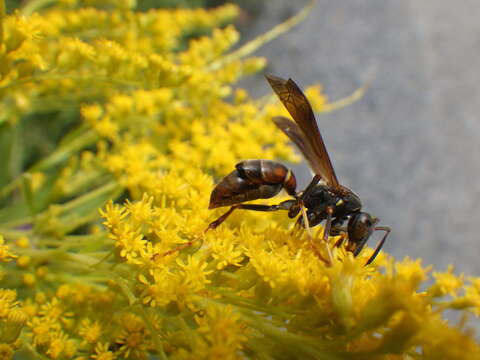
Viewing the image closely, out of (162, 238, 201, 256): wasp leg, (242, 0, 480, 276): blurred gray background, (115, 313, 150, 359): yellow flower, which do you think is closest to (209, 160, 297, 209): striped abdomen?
(162, 238, 201, 256): wasp leg

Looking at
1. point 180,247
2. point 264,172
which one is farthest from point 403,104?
point 180,247

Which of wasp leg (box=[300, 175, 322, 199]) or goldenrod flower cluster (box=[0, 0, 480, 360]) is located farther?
wasp leg (box=[300, 175, 322, 199])

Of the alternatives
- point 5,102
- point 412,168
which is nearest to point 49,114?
point 5,102

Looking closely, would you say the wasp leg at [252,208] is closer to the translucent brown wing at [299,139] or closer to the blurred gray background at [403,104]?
the translucent brown wing at [299,139]

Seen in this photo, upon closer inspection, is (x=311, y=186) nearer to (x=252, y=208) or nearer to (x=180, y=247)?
(x=252, y=208)

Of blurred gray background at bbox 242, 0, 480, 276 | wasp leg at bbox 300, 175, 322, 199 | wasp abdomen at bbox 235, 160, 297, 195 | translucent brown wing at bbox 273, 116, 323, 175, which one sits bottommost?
wasp abdomen at bbox 235, 160, 297, 195

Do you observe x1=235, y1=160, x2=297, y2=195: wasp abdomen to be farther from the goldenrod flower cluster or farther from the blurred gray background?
the blurred gray background

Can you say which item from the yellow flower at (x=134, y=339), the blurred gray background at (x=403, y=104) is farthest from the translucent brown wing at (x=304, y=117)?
the blurred gray background at (x=403, y=104)
